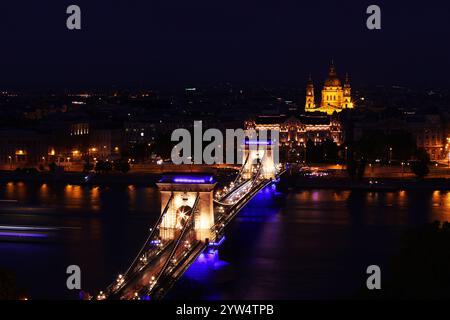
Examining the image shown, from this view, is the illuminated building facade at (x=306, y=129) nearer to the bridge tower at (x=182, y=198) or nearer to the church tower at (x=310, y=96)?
the church tower at (x=310, y=96)

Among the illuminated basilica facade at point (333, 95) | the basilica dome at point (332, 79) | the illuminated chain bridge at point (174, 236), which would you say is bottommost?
the illuminated chain bridge at point (174, 236)

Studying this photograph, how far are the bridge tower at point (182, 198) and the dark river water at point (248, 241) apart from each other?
→ 15.7 inches

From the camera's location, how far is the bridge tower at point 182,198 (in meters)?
9.94

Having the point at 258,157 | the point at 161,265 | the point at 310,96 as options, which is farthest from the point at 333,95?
the point at 161,265

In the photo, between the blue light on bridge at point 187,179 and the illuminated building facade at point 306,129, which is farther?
the illuminated building facade at point 306,129

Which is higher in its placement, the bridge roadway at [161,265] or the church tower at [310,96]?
the church tower at [310,96]

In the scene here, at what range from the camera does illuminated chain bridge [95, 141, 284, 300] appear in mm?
7754

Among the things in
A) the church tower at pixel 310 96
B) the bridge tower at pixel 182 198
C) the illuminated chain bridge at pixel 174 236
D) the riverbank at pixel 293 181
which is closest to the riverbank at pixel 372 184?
the riverbank at pixel 293 181

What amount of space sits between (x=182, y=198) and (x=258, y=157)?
466 inches

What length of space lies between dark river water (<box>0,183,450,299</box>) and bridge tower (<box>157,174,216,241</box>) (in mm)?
398

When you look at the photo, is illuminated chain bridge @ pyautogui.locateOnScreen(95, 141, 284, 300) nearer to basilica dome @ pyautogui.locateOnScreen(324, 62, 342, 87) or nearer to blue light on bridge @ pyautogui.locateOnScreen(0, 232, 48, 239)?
blue light on bridge @ pyautogui.locateOnScreen(0, 232, 48, 239)

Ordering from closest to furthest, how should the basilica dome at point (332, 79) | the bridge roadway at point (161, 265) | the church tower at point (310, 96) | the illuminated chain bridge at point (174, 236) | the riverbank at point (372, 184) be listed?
the bridge roadway at point (161, 265), the illuminated chain bridge at point (174, 236), the riverbank at point (372, 184), the basilica dome at point (332, 79), the church tower at point (310, 96)

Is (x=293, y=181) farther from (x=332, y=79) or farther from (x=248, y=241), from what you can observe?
(x=332, y=79)

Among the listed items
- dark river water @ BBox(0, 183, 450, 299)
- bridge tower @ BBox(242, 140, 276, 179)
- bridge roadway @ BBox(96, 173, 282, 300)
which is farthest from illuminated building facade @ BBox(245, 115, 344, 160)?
bridge roadway @ BBox(96, 173, 282, 300)
